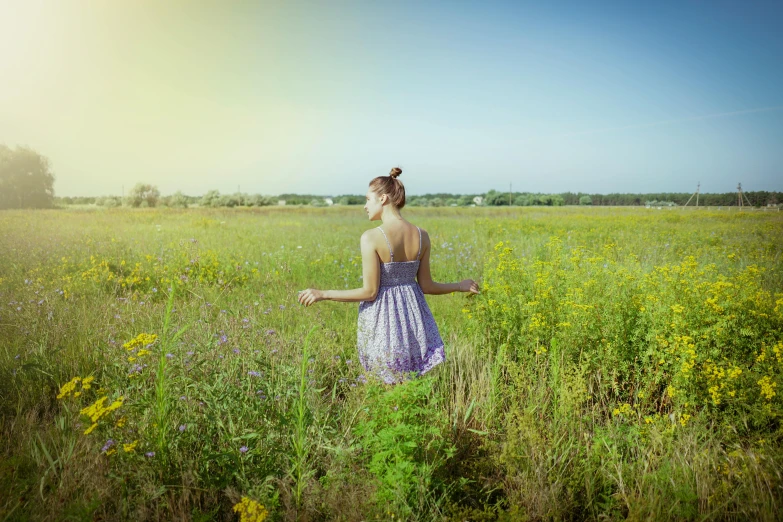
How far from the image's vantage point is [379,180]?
2.70 m

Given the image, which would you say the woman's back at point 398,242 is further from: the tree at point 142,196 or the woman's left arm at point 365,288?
the tree at point 142,196

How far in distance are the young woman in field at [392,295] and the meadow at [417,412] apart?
0.21 m

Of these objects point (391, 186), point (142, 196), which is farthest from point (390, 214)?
point (142, 196)

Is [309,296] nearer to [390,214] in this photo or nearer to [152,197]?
[390,214]

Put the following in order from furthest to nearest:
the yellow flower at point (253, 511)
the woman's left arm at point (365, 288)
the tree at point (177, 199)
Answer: the tree at point (177, 199) → the woman's left arm at point (365, 288) → the yellow flower at point (253, 511)

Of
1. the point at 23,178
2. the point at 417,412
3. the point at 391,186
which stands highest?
the point at 23,178

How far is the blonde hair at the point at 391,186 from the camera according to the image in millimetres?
2689

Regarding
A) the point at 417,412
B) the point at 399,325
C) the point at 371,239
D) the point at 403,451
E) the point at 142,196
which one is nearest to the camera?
the point at 403,451

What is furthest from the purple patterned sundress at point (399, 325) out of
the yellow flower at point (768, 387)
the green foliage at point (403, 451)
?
the yellow flower at point (768, 387)

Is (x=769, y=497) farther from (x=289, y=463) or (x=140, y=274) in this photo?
(x=140, y=274)

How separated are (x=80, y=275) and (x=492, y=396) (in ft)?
18.4

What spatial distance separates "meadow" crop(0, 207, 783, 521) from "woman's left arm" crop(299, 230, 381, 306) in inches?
18.5

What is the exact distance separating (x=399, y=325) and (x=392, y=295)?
21cm

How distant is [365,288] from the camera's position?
274 centimetres
